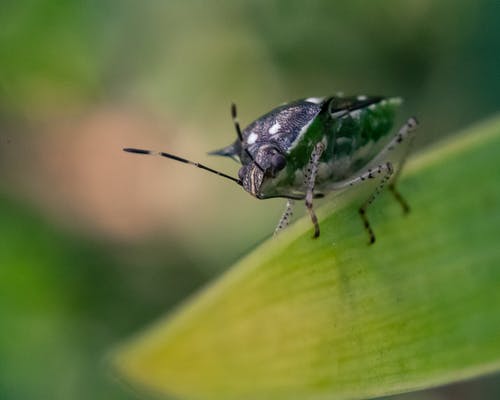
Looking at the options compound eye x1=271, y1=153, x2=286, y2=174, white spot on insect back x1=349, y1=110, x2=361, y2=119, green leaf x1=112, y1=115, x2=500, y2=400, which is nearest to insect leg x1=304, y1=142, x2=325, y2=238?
compound eye x1=271, y1=153, x2=286, y2=174

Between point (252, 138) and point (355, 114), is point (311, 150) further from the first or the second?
point (355, 114)

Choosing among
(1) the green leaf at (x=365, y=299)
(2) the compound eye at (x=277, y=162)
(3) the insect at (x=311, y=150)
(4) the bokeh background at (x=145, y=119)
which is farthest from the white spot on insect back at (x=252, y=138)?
(4) the bokeh background at (x=145, y=119)

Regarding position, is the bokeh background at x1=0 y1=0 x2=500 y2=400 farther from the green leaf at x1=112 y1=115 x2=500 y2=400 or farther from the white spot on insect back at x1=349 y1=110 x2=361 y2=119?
the green leaf at x1=112 y1=115 x2=500 y2=400

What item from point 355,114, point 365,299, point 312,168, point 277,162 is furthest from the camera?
point 355,114

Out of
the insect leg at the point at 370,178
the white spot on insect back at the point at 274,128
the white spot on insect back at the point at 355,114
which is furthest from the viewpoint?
the white spot on insect back at the point at 355,114

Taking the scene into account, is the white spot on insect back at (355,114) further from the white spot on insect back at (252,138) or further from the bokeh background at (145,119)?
the bokeh background at (145,119)

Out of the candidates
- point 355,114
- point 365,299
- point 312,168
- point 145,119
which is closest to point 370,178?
point 312,168
